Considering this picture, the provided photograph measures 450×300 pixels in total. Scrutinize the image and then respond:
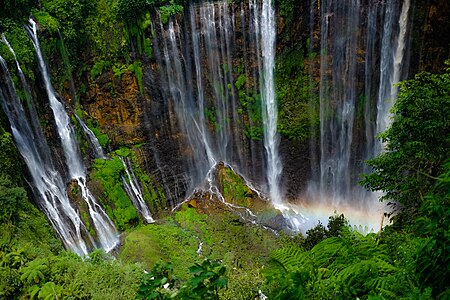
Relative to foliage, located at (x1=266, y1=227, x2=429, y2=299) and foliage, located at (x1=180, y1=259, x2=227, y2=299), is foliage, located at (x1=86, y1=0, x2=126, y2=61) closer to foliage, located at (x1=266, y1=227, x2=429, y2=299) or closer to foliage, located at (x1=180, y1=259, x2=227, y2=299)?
foliage, located at (x1=266, y1=227, x2=429, y2=299)

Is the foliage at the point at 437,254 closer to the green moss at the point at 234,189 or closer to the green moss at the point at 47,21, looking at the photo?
the green moss at the point at 234,189

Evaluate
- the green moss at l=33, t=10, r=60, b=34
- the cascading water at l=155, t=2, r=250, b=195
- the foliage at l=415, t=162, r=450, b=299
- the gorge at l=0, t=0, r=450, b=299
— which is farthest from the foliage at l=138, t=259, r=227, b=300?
the cascading water at l=155, t=2, r=250, b=195

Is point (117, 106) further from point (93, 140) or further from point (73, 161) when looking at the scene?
point (73, 161)

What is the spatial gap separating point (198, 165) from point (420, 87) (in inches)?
464

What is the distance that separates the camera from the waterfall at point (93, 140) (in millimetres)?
15375

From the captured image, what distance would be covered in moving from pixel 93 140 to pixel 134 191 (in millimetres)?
2686

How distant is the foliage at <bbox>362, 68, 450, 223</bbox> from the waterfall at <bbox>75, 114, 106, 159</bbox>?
11.4m

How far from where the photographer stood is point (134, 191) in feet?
51.3

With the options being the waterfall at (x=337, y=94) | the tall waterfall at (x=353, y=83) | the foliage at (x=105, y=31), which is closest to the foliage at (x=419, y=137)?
the tall waterfall at (x=353, y=83)

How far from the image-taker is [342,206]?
17219mm

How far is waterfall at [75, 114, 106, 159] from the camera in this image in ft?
50.4

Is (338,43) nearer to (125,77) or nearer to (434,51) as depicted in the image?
(434,51)

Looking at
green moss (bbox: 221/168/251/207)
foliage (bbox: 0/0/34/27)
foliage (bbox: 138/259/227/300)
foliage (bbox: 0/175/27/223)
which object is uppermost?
foliage (bbox: 0/0/34/27)

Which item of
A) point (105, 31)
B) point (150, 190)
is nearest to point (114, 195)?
point (150, 190)
